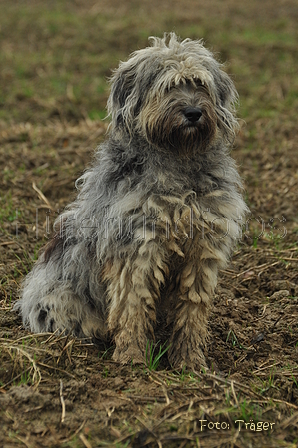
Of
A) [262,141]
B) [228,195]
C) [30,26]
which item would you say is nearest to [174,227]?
[228,195]

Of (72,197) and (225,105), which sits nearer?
(225,105)

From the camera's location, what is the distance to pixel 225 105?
4.48 metres

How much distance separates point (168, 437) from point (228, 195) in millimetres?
1675

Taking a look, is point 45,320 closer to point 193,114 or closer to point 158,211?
point 158,211

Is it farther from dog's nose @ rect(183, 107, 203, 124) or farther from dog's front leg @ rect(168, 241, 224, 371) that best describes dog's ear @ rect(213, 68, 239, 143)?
dog's front leg @ rect(168, 241, 224, 371)

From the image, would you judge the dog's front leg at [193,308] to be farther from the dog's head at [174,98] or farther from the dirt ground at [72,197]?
the dog's head at [174,98]

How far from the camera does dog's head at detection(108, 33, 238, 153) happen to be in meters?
4.09

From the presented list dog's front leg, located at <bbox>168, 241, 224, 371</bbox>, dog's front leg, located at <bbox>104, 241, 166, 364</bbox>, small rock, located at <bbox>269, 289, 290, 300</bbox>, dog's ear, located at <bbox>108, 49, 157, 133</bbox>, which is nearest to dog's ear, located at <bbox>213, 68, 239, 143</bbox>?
dog's ear, located at <bbox>108, 49, 157, 133</bbox>

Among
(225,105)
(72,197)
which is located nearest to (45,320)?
(225,105)

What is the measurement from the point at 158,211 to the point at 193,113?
0.67m

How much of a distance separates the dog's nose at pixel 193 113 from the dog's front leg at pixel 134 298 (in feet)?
2.75

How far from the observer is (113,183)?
14.1 ft

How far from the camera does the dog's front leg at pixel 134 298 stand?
419cm

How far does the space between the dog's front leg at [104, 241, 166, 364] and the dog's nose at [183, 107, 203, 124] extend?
2.75 ft
